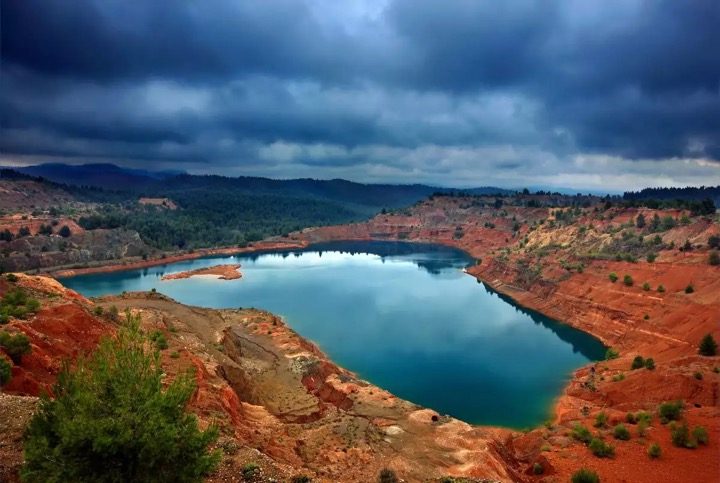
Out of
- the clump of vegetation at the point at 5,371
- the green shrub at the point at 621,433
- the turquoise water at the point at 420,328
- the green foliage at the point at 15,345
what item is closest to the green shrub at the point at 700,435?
the green shrub at the point at 621,433

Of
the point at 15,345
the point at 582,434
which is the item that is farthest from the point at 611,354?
the point at 15,345

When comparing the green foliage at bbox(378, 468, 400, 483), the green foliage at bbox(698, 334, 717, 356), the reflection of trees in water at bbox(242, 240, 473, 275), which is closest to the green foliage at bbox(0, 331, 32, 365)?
the green foliage at bbox(378, 468, 400, 483)

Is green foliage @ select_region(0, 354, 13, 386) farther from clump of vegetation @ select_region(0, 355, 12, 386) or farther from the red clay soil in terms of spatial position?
the red clay soil

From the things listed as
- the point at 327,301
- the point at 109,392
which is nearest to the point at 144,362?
the point at 109,392

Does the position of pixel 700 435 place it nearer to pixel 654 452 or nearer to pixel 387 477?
pixel 654 452

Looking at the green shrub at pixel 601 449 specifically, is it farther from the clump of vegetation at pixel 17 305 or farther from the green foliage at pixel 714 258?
the green foliage at pixel 714 258
